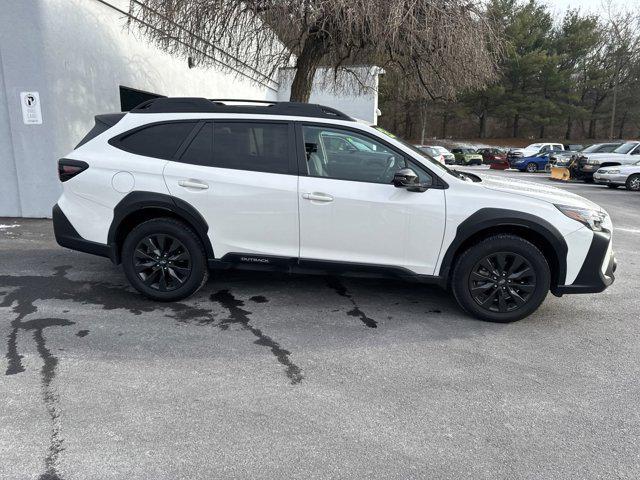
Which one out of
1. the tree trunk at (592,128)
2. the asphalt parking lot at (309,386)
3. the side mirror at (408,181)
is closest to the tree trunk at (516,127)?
the tree trunk at (592,128)

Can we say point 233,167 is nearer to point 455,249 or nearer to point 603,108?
point 455,249

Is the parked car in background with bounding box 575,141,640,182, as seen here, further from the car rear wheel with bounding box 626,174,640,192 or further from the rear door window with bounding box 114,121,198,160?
the rear door window with bounding box 114,121,198,160

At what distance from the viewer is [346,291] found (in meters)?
4.77

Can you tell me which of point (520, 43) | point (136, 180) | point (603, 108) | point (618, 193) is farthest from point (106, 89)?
point (603, 108)

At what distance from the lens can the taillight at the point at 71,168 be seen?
4230mm

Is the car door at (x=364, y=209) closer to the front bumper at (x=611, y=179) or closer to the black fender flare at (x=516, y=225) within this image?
the black fender flare at (x=516, y=225)

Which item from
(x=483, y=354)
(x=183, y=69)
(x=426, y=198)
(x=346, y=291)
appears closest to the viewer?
(x=483, y=354)

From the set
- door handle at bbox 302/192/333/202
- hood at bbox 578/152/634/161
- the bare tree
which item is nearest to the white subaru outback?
door handle at bbox 302/192/333/202

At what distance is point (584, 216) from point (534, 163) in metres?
25.9

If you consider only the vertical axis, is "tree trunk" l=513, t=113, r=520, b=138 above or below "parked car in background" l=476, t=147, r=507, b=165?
above

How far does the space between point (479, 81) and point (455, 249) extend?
7.44 metres

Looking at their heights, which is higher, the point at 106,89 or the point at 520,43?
the point at 520,43

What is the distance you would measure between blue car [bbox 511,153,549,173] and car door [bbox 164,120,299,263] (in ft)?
87.2

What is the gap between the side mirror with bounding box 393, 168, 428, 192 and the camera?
3.76 m
